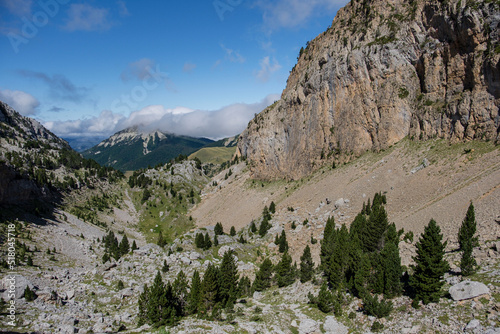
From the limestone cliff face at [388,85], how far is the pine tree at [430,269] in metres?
37.7

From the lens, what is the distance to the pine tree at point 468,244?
24297mm

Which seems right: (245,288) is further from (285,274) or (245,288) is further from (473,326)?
(473,326)

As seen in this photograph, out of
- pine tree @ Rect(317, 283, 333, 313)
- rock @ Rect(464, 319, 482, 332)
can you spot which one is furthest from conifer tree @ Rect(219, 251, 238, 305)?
rock @ Rect(464, 319, 482, 332)

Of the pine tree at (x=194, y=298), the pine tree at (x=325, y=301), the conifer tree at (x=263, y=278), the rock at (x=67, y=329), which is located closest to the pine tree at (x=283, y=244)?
the conifer tree at (x=263, y=278)

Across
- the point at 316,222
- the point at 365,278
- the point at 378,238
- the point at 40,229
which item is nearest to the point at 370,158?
the point at 316,222

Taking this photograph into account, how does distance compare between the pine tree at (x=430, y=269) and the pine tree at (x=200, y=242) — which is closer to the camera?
the pine tree at (x=430, y=269)

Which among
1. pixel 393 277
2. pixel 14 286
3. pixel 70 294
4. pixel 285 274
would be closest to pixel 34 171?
pixel 70 294

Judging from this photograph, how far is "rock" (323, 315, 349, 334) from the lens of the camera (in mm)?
25722

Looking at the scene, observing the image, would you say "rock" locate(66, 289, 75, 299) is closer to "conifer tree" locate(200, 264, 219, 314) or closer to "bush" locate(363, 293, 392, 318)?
"conifer tree" locate(200, 264, 219, 314)

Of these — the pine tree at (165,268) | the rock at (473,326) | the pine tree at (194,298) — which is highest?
the pine tree at (165,268)

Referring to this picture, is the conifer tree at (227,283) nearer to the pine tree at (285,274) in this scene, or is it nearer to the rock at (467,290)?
the pine tree at (285,274)

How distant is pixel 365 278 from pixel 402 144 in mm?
48986

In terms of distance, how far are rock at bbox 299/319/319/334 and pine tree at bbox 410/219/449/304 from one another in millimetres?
9710

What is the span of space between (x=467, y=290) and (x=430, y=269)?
9.31ft
